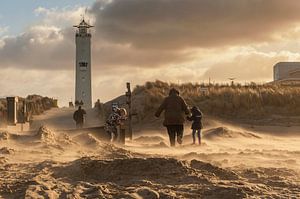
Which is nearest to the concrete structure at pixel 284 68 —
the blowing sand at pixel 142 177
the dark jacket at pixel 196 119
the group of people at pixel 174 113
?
the dark jacket at pixel 196 119

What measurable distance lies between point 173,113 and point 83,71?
52580 millimetres

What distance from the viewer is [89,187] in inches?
328

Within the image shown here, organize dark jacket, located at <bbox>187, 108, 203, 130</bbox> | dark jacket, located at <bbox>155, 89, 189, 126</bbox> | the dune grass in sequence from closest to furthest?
dark jacket, located at <bbox>155, 89, 189, 126</bbox> < dark jacket, located at <bbox>187, 108, 203, 130</bbox> < the dune grass

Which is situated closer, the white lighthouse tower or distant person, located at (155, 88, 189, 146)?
distant person, located at (155, 88, 189, 146)

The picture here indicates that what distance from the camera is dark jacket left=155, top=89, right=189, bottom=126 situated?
15.8m

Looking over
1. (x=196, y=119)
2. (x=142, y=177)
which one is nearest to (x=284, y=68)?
(x=196, y=119)

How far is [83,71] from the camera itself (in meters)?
67.6

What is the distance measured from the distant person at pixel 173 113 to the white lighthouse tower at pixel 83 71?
49.2m

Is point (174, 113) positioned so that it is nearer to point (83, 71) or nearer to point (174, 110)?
point (174, 110)

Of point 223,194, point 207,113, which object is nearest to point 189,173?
point 223,194

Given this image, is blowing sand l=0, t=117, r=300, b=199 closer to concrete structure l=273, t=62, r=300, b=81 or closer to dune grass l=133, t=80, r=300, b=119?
Result: dune grass l=133, t=80, r=300, b=119

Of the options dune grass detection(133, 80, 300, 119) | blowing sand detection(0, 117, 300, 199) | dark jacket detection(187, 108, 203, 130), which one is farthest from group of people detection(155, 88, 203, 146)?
dune grass detection(133, 80, 300, 119)

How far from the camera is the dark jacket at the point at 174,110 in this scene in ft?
51.9

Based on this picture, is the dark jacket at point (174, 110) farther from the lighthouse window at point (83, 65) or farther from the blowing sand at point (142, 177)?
the lighthouse window at point (83, 65)
